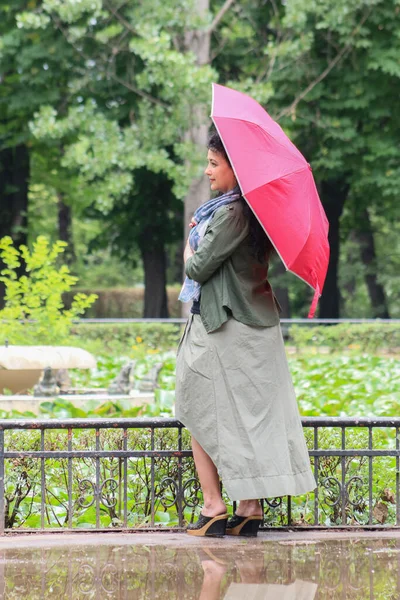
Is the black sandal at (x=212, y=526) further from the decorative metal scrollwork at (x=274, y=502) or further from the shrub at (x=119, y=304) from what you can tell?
the shrub at (x=119, y=304)

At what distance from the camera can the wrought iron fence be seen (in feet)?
16.3

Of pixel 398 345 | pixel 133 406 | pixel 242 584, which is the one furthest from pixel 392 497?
pixel 398 345

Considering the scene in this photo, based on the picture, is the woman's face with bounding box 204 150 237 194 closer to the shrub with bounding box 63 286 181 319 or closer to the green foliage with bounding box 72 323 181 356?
the green foliage with bounding box 72 323 181 356

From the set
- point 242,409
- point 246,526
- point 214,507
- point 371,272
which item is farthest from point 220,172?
point 371,272

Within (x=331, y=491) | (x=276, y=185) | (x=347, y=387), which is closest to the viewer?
(x=276, y=185)

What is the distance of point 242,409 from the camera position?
454 cm

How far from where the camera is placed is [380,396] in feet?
31.0

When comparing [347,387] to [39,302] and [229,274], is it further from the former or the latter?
[229,274]

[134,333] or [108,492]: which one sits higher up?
[134,333]

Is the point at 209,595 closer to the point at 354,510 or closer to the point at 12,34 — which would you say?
the point at 354,510

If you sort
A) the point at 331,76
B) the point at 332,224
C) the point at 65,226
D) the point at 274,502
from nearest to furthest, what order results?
the point at 274,502 < the point at 331,76 < the point at 332,224 < the point at 65,226

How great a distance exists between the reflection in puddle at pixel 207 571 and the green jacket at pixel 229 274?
103 centimetres

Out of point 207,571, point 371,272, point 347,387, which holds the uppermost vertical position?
point 371,272

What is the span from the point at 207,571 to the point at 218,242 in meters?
1.41
